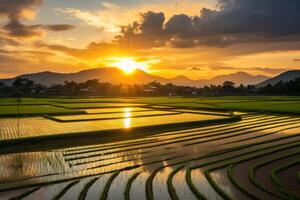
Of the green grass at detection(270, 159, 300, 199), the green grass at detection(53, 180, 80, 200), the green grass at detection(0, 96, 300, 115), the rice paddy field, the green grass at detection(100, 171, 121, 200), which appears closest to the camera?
the green grass at detection(100, 171, 121, 200)

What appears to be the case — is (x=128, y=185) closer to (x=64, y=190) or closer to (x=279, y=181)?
(x=64, y=190)

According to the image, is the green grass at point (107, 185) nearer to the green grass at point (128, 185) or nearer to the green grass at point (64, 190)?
the green grass at point (128, 185)

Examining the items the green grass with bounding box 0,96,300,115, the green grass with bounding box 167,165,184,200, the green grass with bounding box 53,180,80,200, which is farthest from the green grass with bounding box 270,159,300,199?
the green grass with bounding box 0,96,300,115

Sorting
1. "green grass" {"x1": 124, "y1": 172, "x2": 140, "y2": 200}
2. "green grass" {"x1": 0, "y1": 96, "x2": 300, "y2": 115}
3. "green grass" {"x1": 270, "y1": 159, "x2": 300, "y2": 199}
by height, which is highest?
"green grass" {"x1": 0, "y1": 96, "x2": 300, "y2": 115}

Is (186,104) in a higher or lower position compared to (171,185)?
higher

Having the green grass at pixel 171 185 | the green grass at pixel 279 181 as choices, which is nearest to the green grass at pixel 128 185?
the green grass at pixel 171 185

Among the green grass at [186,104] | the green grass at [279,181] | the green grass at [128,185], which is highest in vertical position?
the green grass at [186,104]

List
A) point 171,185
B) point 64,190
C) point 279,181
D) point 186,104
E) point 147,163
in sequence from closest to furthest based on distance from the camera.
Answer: point 64,190, point 171,185, point 279,181, point 147,163, point 186,104

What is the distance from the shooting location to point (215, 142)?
18.3 meters

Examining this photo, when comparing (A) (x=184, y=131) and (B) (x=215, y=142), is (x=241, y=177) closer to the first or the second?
(B) (x=215, y=142)

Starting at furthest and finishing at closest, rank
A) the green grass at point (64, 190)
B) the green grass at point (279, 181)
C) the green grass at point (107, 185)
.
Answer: the green grass at point (279, 181), the green grass at point (64, 190), the green grass at point (107, 185)

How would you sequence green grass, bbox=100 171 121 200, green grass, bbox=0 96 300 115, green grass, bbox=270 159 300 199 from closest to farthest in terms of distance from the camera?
green grass, bbox=100 171 121 200, green grass, bbox=270 159 300 199, green grass, bbox=0 96 300 115

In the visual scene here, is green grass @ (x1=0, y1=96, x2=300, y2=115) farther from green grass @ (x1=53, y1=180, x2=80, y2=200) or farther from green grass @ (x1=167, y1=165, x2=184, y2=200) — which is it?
green grass @ (x1=167, y1=165, x2=184, y2=200)

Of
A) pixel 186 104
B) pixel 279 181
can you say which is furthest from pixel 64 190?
pixel 186 104
